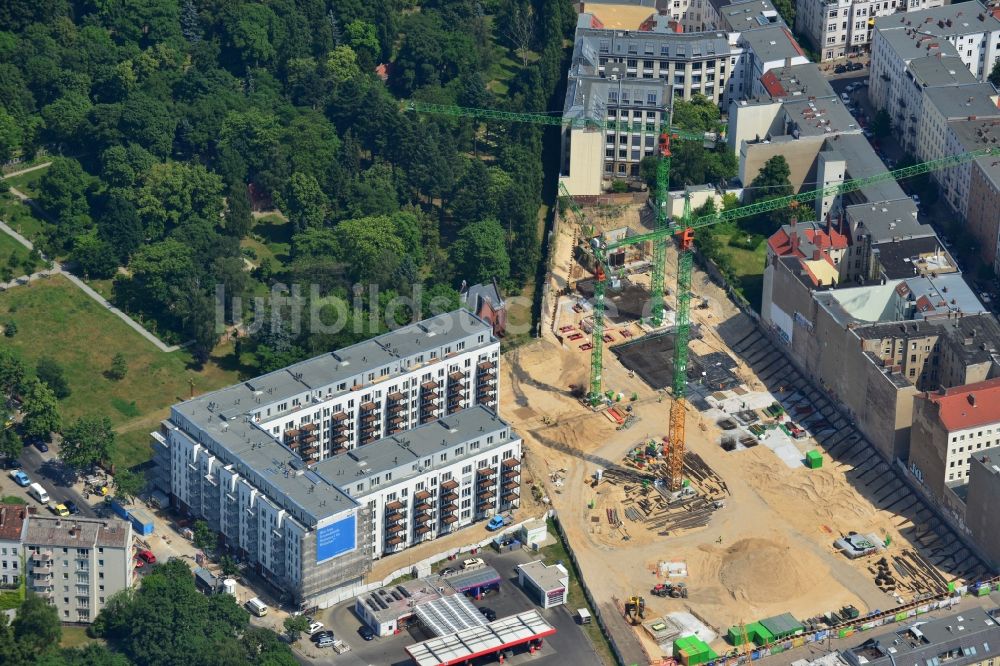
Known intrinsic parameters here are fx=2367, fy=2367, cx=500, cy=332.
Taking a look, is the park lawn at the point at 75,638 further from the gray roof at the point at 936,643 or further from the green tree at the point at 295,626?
the gray roof at the point at 936,643

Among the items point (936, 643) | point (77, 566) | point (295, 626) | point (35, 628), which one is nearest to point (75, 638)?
point (77, 566)

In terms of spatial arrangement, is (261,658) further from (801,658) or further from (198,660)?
(801,658)

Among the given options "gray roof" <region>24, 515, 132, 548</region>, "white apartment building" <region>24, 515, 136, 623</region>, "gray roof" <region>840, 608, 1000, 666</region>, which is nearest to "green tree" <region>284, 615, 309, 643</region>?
"white apartment building" <region>24, 515, 136, 623</region>

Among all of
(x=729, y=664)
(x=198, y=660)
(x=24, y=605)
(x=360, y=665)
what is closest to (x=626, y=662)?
(x=729, y=664)

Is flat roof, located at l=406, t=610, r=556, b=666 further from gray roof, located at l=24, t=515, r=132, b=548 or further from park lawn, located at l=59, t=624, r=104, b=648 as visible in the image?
park lawn, located at l=59, t=624, r=104, b=648

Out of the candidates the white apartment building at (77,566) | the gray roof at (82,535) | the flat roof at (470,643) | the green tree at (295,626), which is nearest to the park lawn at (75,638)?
the white apartment building at (77,566)
